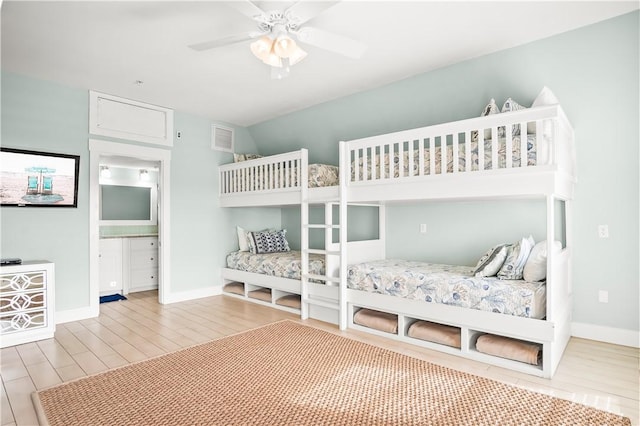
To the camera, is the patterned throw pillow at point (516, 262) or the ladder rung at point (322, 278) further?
the ladder rung at point (322, 278)

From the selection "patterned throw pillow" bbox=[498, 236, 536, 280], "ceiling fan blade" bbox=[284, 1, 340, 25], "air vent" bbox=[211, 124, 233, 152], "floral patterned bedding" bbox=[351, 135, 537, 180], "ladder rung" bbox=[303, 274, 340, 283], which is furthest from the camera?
"air vent" bbox=[211, 124, 233, 152]

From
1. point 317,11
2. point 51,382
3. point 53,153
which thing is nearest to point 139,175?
point 53,153

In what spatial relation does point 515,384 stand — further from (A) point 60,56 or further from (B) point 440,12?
(A) point 60,56

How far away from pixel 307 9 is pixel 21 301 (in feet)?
11.3

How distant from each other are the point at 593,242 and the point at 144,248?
5.48 metres

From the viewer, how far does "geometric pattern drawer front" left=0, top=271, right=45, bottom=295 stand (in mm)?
3205

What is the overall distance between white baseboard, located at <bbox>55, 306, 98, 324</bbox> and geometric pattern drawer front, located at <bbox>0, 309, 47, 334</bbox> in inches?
21.1

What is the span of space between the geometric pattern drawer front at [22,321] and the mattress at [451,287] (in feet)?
9.35

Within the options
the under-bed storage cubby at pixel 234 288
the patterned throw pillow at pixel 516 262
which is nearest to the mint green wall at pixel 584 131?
the patterned throw pillow at pixel 516 262

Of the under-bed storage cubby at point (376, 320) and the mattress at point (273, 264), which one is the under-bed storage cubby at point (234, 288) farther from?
the under-bed storage cubby at point (376, 320)

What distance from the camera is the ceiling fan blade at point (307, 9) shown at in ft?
6.95

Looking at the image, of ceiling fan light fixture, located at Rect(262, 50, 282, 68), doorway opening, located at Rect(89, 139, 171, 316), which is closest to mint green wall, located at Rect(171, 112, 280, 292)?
doorway opening, located at Rect(89, 139, 171, 316)

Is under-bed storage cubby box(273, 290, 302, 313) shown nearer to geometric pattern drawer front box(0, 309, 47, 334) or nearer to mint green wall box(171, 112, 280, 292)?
mint green wall box(171, 112, 280, 292)

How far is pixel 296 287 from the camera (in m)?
4.19
